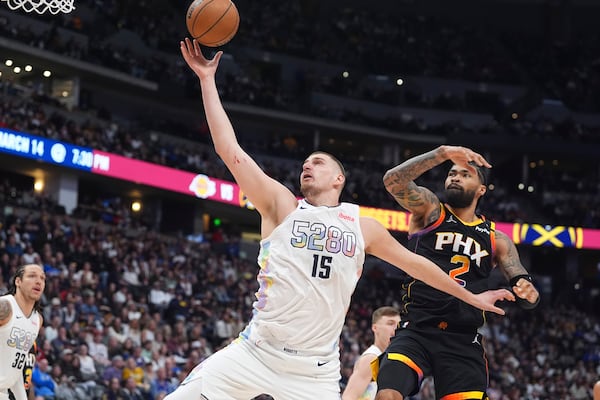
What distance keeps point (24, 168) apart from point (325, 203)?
2457cm

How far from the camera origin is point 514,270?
22.9 feet

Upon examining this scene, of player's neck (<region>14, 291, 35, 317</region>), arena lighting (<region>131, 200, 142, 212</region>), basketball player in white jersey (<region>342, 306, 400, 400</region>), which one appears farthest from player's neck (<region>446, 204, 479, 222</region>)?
arena lighting (<region>131, 200, 142, 212</region>)

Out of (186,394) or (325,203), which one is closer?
(186,394)

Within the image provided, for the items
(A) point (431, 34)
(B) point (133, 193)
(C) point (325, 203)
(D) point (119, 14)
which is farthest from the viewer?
(A) point (431, 34)

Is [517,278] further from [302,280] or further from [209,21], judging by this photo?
[209,21]

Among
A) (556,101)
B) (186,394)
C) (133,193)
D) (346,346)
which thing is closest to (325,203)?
(186,394)

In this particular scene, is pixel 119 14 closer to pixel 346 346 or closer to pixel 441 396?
pixel 346 346

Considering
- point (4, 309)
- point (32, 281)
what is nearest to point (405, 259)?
point (32, 281)

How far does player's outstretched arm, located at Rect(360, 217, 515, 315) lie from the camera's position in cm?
569

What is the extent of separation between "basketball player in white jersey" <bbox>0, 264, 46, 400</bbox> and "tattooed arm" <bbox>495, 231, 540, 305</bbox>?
4.40m

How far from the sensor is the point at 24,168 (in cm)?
2858

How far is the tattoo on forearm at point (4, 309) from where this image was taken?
8.71 m

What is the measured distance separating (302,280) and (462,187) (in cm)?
222

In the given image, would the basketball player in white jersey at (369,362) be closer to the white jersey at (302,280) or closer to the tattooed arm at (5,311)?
the white jersey at (302,280)
